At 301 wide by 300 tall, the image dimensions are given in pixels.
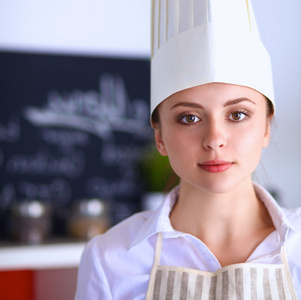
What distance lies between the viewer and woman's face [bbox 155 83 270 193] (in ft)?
2.56

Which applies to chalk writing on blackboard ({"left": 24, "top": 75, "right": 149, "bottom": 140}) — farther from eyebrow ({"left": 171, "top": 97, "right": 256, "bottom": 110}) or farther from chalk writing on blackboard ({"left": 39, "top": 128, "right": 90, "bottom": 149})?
eyebrow ({"left": 171, "top": 97, "right": 256, "bottom": 110})

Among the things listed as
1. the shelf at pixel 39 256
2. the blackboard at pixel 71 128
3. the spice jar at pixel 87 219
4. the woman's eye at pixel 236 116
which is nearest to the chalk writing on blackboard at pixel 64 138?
the blackboard at pixel 71 128

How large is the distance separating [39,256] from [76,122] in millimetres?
573

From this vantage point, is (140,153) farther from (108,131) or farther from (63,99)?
(63,99)

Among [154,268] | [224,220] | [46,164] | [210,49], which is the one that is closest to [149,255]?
[154,268]

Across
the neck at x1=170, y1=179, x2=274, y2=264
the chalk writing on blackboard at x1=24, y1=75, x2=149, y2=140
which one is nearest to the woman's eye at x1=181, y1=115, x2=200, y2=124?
the neck at x1=170, y1=179, x2=274, y2=264

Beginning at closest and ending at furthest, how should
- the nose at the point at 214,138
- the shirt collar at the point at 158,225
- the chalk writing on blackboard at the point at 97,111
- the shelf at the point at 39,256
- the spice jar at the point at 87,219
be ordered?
the nose at the point at 214,138, the shirt collar at the point at 158,225, the shelf at the point at 39,256, the spice jar at the point at 87,219, the chalk writing on blackboard at the point at 97,111

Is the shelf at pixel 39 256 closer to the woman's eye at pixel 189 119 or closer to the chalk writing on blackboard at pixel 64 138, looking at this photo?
the chalk writing on blackboard at pixel 64 138

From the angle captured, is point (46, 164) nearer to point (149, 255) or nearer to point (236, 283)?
point (149, 255)

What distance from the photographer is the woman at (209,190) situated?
797 mm

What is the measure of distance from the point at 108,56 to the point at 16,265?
905 mm

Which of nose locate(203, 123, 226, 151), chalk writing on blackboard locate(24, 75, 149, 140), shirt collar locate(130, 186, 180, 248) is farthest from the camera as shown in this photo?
chalk writing on blackboard locate(24, 75, 149, 140)

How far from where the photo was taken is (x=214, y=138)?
0.77 meters

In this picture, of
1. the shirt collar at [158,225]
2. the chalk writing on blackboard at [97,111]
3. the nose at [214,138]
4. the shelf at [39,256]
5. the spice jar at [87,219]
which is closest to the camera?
the nose at [214,138]
